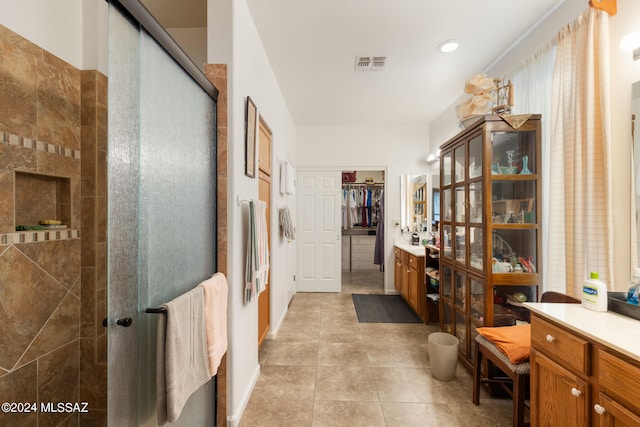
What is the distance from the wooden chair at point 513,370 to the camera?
5.32ft

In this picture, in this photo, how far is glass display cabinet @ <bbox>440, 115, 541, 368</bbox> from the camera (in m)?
2.11

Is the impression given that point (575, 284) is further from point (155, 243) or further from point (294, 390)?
point (155, 243)

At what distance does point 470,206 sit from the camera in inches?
92.5

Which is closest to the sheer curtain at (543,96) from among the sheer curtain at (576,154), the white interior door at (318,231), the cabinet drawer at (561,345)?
the sheer curtain at (576,154)

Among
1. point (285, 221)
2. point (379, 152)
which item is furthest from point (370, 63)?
point (379, 152)

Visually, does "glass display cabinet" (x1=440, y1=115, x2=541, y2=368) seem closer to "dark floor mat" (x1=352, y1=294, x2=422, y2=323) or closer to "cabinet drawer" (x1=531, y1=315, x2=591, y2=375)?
"cabinet drawer" (x1=531, y1=315, x2=591, y2=375)

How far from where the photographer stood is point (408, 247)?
4.23m

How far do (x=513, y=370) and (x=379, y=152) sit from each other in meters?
3.70

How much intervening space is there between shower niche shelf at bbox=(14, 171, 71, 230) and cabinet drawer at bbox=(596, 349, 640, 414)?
105 inches

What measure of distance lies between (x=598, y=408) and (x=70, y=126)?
292cm

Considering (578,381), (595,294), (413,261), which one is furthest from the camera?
(413,261)

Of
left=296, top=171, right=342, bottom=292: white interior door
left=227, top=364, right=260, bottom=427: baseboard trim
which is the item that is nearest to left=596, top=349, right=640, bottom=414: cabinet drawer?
left=227, top=364, right=260, bottom=427: baseboard trim

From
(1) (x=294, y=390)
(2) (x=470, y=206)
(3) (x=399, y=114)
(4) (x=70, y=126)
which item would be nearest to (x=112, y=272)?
(4) (x=70, y=126)

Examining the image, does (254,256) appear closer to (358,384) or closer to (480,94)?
(358,384)
